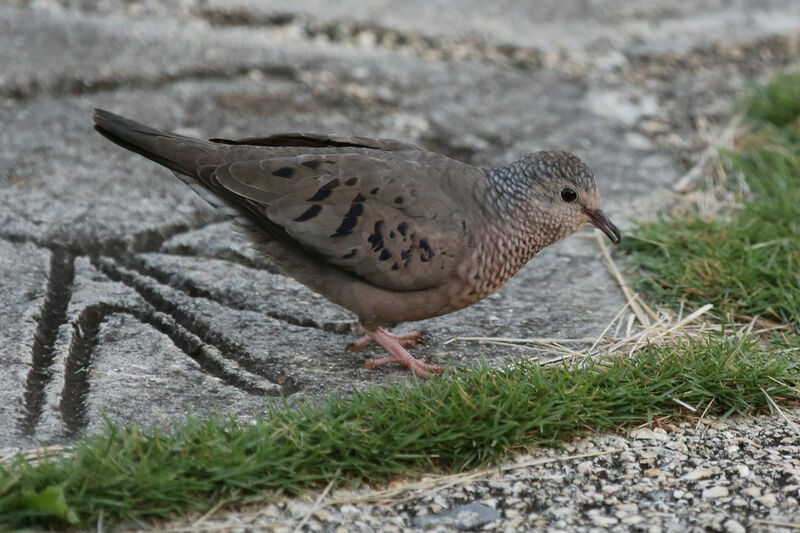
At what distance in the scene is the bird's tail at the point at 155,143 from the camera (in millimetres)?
4004

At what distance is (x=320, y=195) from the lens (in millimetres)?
3850

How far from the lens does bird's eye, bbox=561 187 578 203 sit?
4082mm

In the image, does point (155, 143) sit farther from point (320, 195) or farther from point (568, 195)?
point (568, 195)

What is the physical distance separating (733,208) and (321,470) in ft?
10.0

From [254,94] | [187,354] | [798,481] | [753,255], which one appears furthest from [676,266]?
[254,94]

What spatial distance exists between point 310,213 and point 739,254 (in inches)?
78.9

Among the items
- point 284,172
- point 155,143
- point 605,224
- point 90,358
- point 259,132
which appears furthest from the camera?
point 259,132

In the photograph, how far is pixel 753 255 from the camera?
4562 millimetres

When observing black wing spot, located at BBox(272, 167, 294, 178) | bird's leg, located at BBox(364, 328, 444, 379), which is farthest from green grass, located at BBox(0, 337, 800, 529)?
black wing spot, located at BBox(272, 167, 294, 178)

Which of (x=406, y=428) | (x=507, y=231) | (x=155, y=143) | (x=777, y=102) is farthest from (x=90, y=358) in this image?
(x=777, y=102)

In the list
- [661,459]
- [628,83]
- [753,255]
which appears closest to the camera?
[661,459]

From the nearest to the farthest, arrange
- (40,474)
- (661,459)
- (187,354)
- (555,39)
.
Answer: (40,474)
(661,459)
(187,354)
(555,39)

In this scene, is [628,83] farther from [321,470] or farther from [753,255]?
[321,470]

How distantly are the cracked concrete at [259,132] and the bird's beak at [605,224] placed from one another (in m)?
0.36
